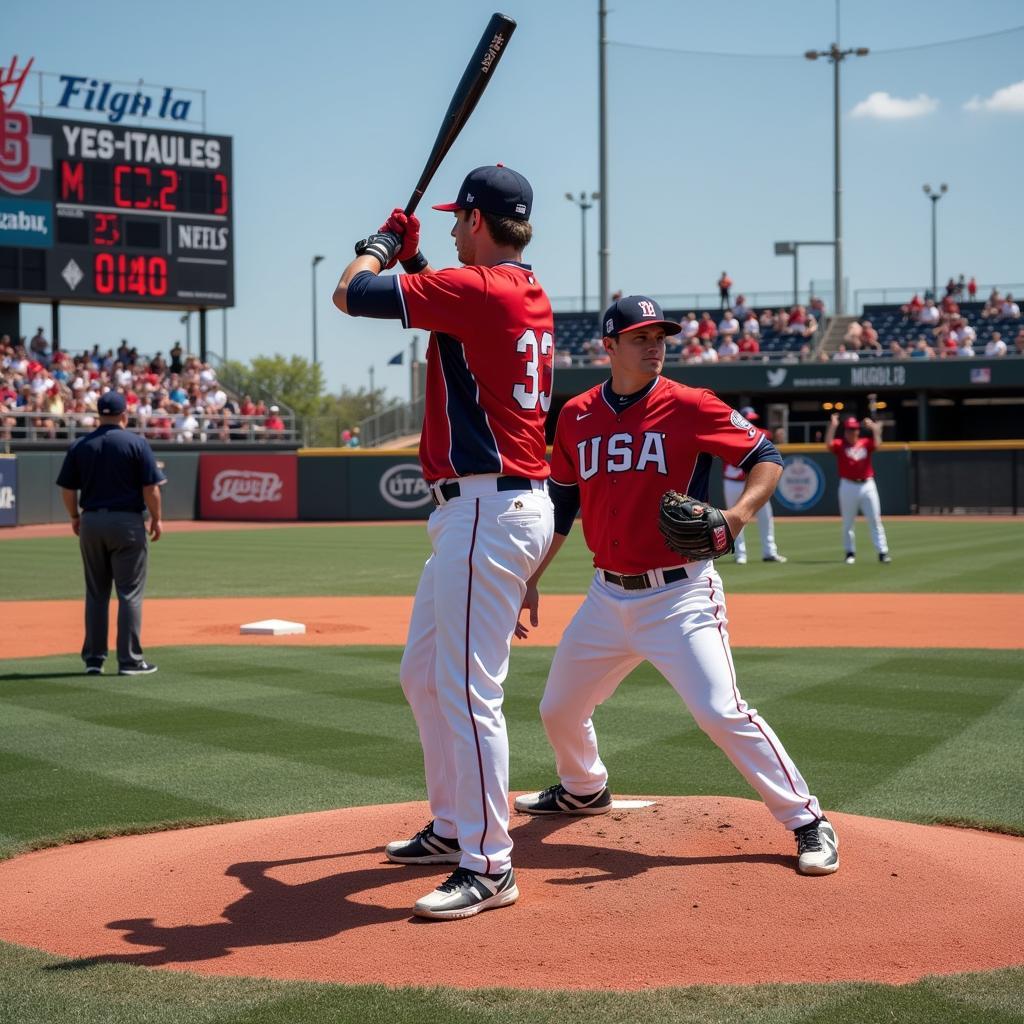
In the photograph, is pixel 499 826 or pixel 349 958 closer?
pixel 349 958

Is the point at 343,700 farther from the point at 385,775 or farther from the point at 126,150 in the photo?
the point at 126,150

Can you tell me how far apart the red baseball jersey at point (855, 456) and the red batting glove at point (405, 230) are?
1420 cm

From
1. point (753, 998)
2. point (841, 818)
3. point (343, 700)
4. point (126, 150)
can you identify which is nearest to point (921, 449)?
point (126, 150)

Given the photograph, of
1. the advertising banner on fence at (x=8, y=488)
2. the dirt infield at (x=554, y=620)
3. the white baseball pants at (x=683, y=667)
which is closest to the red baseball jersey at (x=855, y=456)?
the dirt infield at (x=554, y=620)

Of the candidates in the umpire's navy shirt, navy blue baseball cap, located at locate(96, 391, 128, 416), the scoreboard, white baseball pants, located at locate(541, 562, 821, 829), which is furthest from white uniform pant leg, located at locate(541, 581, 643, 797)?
the scoreboard

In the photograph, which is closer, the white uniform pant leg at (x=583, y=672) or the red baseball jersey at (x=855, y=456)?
the white uniform pant leg at (x=583, y=672)

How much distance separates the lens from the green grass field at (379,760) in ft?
10.8

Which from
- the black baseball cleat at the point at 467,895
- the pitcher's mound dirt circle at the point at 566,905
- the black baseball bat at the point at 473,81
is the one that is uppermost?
the black baseball bat at the point at 473,81

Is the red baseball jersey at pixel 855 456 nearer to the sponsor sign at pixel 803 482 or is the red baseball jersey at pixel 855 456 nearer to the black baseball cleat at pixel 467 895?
the sponsor sign at pixel 803 482

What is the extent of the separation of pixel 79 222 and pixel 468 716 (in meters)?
33.5

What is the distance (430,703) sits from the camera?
174 inches

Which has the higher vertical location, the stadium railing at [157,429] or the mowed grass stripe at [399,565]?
the stadium railing at [157,429]

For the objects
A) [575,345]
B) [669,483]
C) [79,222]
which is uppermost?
[79,222]

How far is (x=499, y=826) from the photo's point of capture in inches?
159
